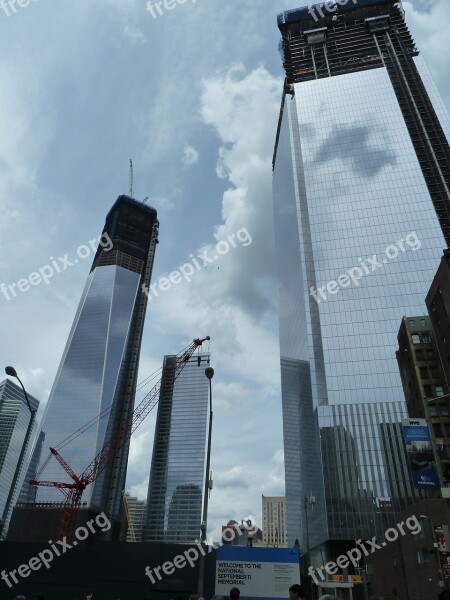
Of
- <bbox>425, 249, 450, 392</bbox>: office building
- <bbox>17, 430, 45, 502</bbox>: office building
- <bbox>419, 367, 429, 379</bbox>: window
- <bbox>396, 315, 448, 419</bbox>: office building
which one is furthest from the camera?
<bbox>17, 430, 45, 502</bbox>: office building

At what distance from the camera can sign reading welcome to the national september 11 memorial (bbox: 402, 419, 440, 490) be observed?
73.6ft

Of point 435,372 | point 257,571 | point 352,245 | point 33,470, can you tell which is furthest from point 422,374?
point 33,470

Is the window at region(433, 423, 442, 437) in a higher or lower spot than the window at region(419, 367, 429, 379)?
lower

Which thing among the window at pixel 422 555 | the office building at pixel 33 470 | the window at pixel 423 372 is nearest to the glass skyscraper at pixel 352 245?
the window at pixel 423 372

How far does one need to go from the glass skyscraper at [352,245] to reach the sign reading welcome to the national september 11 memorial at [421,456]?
2074 inches

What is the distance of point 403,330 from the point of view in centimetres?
9206

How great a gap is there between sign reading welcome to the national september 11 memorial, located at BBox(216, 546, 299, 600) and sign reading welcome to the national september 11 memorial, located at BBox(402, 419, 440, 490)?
7.50 meters

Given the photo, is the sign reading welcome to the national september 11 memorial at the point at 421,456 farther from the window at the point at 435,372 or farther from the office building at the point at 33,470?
the office building at the point at 33,470

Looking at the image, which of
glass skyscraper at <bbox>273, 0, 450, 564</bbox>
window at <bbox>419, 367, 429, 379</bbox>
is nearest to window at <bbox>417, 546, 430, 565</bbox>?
glass skyscraper at <bbox>273, 0, 450, 564</bbox>

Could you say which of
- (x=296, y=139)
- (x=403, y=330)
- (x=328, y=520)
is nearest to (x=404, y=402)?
(x=403, y=330)

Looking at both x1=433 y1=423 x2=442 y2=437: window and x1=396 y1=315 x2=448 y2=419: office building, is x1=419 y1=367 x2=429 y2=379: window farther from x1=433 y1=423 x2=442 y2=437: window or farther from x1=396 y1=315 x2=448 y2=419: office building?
x1=433 y1=423 x2=442 y2=437: window

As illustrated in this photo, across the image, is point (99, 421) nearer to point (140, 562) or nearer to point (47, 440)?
point (47, 440)

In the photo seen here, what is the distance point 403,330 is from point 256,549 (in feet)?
256

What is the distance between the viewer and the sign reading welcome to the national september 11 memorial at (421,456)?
22.4 m
